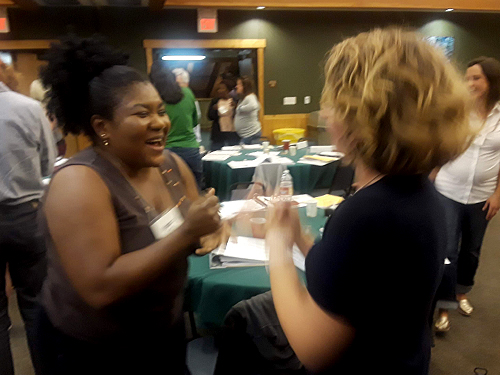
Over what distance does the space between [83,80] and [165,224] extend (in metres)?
0.50

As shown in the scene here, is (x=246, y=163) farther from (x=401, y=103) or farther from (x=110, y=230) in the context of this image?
(x=401, y=103)

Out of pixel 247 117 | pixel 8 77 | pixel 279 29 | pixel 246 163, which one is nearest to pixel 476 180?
pixel 246 163

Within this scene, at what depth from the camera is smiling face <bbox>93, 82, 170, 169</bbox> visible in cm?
108

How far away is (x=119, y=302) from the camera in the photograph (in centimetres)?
103

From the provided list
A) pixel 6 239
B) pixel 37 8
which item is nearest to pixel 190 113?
pixel 6 239

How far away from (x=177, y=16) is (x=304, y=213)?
5.68 m

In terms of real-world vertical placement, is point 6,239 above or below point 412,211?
below

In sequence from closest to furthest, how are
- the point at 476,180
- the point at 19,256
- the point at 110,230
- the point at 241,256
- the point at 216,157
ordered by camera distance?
1. the point at 110,230
2. the point at 241,256
3. the point at 19,256
4. the point at 476,180
5. the point at 216,157

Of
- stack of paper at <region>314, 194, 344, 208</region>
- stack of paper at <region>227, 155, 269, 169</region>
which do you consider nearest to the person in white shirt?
stack of paper at <region>314, 194, 344, 208</region>

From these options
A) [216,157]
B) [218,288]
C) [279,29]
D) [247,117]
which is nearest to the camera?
[218,288]

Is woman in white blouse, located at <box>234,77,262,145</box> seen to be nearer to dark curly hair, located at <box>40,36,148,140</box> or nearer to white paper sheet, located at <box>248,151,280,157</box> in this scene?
white paper sheet, located at <box>248,151,280,157</box>

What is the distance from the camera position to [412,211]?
668mm

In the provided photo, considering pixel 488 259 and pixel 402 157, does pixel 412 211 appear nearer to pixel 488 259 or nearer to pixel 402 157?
pixel 402 157

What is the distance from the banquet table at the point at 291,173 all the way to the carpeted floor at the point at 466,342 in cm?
168
